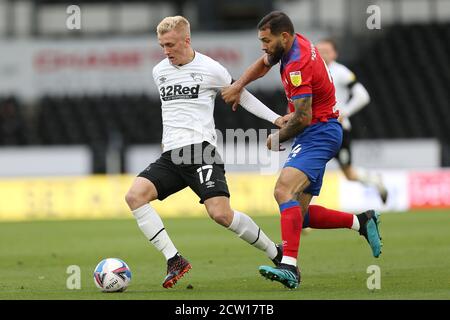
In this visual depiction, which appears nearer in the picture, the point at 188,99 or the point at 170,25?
the point at 170,25

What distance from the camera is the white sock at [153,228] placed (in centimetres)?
891

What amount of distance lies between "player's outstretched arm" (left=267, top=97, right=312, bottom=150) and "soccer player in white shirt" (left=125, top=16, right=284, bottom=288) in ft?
0.78

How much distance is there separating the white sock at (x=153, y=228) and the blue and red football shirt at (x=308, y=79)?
1.43 metres

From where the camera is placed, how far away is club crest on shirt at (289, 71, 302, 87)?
28.0ft

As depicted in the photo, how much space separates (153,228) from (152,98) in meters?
15.4

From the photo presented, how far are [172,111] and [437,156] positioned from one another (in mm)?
13558

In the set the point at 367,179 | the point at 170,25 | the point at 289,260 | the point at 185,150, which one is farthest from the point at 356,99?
the point at 289,260

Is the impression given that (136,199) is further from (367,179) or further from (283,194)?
(367,179)

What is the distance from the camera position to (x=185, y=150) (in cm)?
900

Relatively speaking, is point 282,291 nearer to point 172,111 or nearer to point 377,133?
point 172,111

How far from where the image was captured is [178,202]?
20.0m

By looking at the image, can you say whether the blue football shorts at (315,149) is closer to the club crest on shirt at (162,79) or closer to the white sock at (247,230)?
the white sock at (247,230)
